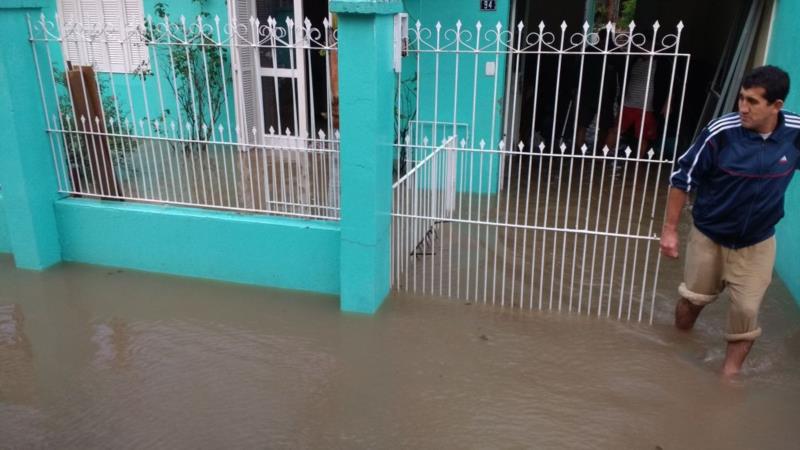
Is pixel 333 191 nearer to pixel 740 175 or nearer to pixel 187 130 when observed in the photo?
pixel 187 130

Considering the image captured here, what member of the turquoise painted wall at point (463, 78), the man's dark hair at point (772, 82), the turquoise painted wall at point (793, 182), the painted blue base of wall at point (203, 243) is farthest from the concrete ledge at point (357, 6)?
the turquoise painted wall at point (793, 182)

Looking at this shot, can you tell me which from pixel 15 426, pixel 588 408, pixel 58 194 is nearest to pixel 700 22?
pixel 588 408

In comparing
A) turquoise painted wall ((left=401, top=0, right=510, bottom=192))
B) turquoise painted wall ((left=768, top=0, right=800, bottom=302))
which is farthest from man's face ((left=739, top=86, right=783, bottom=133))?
turquoise painted wall ((left=401, top=0, right=510, bottom=192))

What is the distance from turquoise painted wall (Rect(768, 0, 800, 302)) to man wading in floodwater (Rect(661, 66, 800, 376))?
4.35ft

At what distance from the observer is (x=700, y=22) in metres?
10.9

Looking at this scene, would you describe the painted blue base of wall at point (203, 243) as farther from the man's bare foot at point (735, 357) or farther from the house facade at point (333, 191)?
the man's bare foot at point (735, 357)

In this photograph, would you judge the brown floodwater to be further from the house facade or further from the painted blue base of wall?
the house facade

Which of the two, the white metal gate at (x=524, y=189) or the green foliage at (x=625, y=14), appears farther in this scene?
the green foliage at (x=625, y=14)

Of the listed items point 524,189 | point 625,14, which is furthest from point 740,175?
point 625,14

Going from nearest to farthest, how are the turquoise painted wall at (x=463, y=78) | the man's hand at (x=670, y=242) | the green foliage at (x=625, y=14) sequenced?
the man's hand at (x=670, y=242)
the turquoise painted wall at (x=463, y=78)
the green foliage at (x=625, y=14)

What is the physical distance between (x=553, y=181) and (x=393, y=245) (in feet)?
12.1

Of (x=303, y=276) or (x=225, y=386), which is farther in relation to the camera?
(x=303, y=276)

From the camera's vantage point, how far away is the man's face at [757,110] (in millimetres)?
2998

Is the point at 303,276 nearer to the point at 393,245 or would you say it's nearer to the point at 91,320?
the point at 393,245
